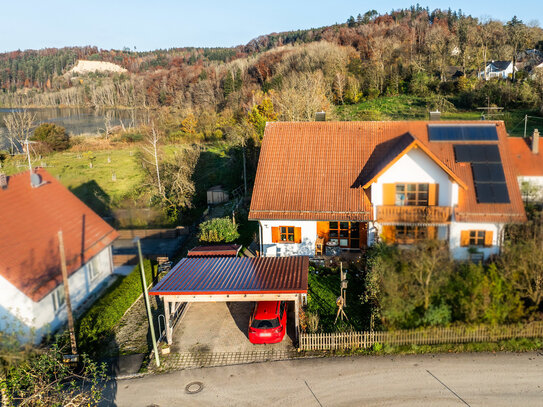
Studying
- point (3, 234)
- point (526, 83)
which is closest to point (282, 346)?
point (3, 234)

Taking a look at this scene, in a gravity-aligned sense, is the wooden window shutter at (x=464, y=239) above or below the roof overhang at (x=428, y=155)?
below

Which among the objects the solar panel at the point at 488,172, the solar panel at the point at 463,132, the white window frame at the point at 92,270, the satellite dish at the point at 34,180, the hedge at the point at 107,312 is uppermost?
the solar panel at the point at 463,132

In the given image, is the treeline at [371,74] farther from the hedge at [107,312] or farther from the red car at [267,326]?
the red car at [267,326]

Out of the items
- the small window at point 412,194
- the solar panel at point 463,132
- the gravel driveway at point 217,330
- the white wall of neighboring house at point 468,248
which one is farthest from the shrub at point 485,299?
the solar panel at point 463,132

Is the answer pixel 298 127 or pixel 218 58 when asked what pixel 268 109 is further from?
pixel 218 58

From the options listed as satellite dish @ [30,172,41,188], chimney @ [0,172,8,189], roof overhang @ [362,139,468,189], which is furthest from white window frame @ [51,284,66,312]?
roof overhang @ [362,139,468,189]

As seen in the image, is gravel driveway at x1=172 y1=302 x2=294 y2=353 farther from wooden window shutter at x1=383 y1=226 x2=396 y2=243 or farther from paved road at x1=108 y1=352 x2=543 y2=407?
wooden window shutter at x1=383 y1=226 x2=396 y2=243
